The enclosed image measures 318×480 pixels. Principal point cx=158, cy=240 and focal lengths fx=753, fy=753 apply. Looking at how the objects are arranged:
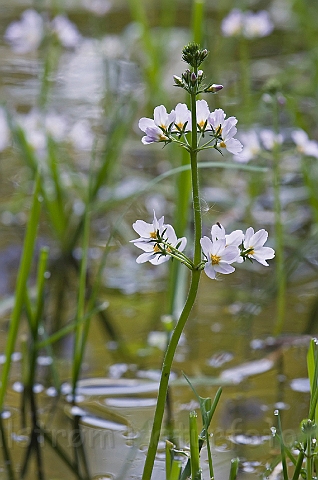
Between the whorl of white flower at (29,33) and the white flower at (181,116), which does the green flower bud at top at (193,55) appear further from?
the whorl of white flower at (29,33)

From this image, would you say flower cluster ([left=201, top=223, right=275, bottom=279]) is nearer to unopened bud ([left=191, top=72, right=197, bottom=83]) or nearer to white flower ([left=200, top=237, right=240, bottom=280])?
white flower ([left=200, top=237, right=240, bottom=280])

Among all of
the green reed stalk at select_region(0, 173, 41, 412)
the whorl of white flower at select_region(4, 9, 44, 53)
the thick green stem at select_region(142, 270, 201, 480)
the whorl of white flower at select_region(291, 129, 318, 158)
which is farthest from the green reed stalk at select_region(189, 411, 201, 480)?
the whorl of white flower at select_region(4, 9, 44, 53)

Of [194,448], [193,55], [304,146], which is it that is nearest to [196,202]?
[193,55]

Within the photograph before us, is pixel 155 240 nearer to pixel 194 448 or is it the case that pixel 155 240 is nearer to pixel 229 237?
pixel 229 237

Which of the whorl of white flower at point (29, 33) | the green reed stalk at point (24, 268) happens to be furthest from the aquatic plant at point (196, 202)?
→ the whorl of white flower at point (29, 33)

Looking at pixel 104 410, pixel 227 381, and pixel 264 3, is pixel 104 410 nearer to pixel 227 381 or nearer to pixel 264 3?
pixel 227 381

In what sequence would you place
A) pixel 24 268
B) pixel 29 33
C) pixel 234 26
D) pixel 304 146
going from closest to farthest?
1. pixel 24 268
2. pixel 304 146
3. pixel 234 26
4. pixel 29 33

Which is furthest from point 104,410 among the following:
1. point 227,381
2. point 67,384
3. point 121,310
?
point 121,310
